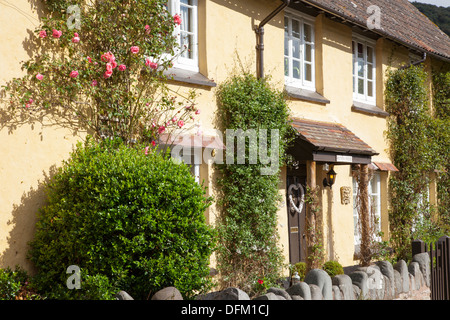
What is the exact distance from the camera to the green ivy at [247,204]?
9.46 m

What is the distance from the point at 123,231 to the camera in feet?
21.2

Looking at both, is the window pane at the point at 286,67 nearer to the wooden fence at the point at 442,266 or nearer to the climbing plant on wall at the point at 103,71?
the climbing plant on wall at the point at 103,71

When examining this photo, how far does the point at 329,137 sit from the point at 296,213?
177 centimetres

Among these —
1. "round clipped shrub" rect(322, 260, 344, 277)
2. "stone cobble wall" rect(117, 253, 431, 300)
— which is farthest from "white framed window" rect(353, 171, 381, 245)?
"stone cobble wall" rect(117, 253, 431, 300)

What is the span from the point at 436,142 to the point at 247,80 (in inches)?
302

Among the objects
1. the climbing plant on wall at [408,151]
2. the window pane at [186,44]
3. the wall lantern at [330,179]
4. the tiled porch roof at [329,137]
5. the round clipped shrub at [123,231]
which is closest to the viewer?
the round clipped shrub at [123,231]

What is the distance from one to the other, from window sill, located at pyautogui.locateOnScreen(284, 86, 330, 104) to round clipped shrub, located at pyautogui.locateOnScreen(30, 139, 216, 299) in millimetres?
4809

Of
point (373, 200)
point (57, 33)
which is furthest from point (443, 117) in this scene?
→ point (57, 33)

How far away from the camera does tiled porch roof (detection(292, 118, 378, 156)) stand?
1065 cm

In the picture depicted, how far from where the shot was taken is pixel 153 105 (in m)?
8.61

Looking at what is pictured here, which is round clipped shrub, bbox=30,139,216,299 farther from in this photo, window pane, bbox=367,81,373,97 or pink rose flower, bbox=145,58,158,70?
window pane, bbox=367,81,373,97

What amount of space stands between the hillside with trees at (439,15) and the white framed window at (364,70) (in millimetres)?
12868

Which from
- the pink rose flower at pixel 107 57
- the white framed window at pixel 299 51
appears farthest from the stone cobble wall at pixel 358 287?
the white framed window at pixel 299 51
